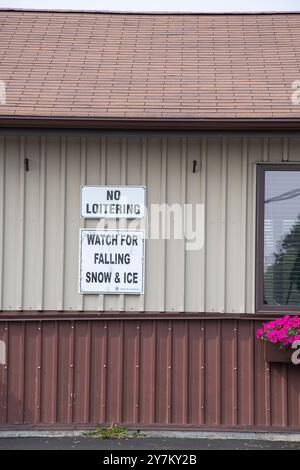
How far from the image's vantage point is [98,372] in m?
8.69

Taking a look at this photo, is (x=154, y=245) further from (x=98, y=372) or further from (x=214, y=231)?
(x=98, y=372)

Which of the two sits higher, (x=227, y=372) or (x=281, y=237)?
(x=281, y=237)

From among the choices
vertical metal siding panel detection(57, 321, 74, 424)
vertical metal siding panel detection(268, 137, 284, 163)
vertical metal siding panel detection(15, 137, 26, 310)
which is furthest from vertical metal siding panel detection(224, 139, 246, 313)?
vertical metal siding panel detection(15, 137, 26, 310)

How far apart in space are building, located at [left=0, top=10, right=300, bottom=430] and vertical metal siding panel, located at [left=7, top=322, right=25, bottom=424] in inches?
0.6

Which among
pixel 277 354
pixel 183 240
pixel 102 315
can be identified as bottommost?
pixel 277 354

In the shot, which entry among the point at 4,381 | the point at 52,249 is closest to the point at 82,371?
the point at 4,381

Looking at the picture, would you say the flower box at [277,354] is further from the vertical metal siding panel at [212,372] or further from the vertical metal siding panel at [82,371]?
the vertical metal siding panel at [82,371]

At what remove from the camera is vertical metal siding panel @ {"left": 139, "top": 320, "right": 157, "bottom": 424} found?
8648 millimetres

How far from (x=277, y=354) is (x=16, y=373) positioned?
281 centimetres

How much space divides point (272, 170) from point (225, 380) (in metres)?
2.33

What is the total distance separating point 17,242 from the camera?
8.73 m
